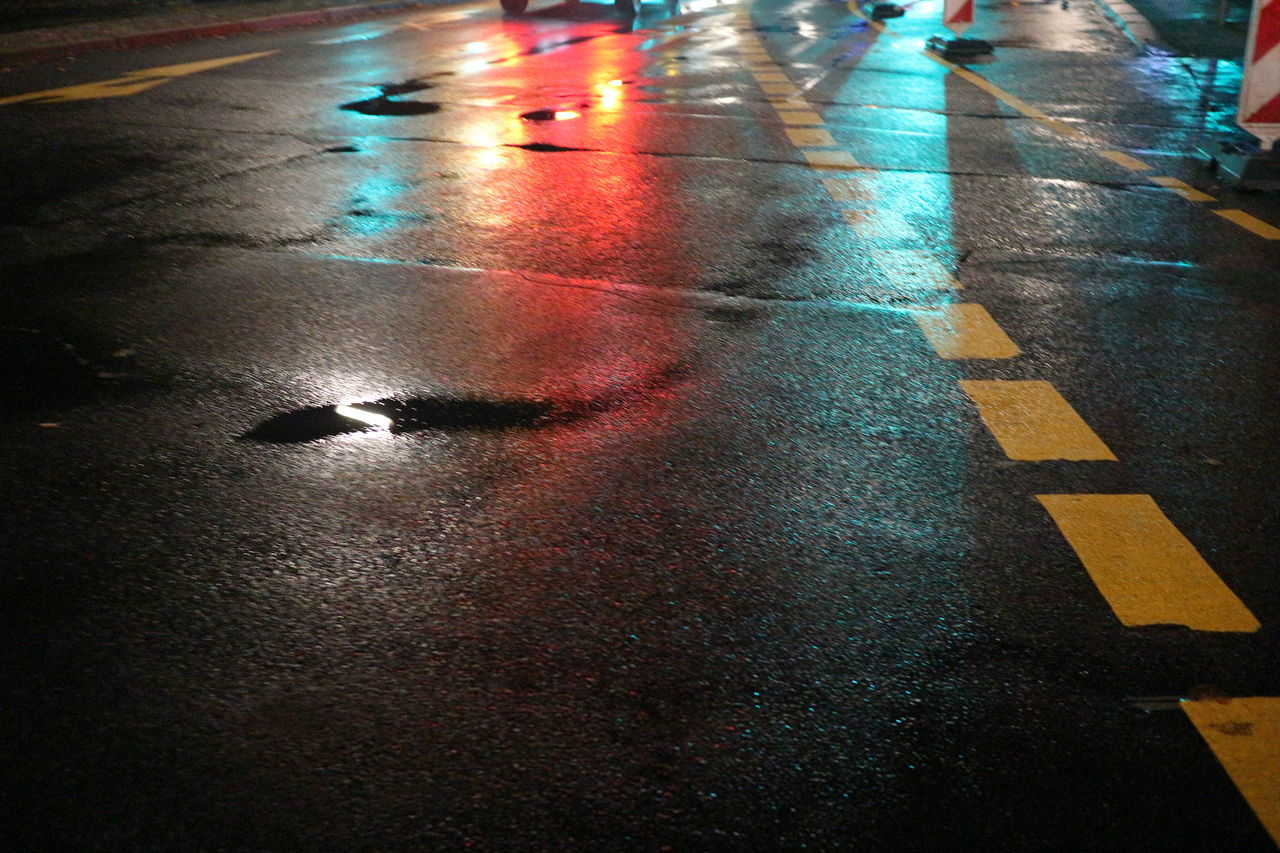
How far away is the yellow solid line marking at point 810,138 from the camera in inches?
352

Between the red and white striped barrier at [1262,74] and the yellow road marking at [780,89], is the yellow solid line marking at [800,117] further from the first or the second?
the red and white striped barrier at [1262,74]

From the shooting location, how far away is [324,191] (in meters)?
7.20

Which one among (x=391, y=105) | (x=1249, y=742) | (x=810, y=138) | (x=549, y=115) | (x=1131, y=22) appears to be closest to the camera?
(x=1249, y=742)

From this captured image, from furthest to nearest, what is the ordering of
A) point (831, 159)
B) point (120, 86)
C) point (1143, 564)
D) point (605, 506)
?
point (120, 86), point (831, 159), point (605, 506), point (1143, 564)

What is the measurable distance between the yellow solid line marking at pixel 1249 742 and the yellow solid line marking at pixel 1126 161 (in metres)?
6.37

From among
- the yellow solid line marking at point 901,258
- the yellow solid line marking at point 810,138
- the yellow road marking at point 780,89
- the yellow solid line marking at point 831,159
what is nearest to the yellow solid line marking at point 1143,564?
the yellow solid line marking at point 901,258

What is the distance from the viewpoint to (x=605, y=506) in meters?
3.42

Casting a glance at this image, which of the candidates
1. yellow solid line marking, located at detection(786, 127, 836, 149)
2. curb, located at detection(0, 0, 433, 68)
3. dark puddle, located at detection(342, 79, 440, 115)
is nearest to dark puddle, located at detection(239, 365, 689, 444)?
yellow solid line marking, located at detection(786, 127, 836, 149)

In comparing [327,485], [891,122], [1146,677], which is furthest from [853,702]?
[891,122]

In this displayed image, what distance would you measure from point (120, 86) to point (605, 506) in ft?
32.2

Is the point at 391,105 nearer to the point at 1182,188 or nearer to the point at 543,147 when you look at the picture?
the point at 543,147

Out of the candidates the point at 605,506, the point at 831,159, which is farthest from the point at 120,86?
the point at 605,506

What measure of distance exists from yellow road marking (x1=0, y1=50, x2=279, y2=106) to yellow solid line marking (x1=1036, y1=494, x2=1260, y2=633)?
31.7ft

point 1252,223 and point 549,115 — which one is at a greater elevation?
point 549,115
